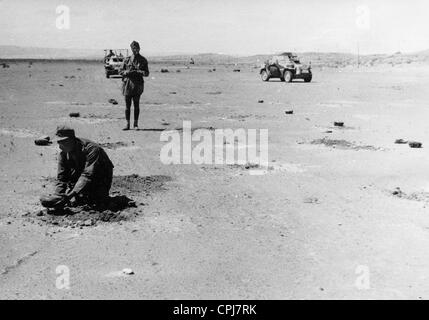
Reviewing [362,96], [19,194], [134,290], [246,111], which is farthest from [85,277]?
[362,96]

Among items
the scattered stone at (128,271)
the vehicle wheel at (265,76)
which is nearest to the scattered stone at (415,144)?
the scattered stone at (128,271)

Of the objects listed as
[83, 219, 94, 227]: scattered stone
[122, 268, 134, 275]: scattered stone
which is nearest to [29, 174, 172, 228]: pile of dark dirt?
[83, 219, 94, 227]: scattered stone

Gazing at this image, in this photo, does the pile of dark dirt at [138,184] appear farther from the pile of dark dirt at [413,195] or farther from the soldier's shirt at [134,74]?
the soldier's shirt at [134,74]

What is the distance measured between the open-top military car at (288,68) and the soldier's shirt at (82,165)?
2773 centimetres

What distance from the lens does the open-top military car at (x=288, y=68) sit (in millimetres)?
33500

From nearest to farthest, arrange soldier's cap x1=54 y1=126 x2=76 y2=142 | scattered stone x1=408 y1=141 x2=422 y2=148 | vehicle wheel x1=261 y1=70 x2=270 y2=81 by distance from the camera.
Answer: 1. soldier's cap x1=54 y1=126 x2=76 y2=142
2. scattered stone x1=408 y1=141 x2=422 y2=148
3. vehicle wheel x1=261 y1=70 x2=270 y2=81

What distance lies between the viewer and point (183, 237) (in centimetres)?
633

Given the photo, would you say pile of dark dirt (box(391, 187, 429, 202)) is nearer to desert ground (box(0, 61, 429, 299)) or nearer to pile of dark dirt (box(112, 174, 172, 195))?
desert ground (box(0, 61, 429, 299))

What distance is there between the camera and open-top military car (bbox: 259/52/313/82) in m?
33.5

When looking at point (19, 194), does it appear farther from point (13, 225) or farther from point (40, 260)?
point (40, 260)

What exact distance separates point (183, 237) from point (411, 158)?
6302mm

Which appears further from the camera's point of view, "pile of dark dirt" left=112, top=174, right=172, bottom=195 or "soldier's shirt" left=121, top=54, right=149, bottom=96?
"soldier's shirt" left=121, top=54, right=149, bottom=96

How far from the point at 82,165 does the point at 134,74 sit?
647 cm

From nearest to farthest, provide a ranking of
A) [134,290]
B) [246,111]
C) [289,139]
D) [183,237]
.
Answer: [134,290]
[183,237]
[289,139]
[246,111]
